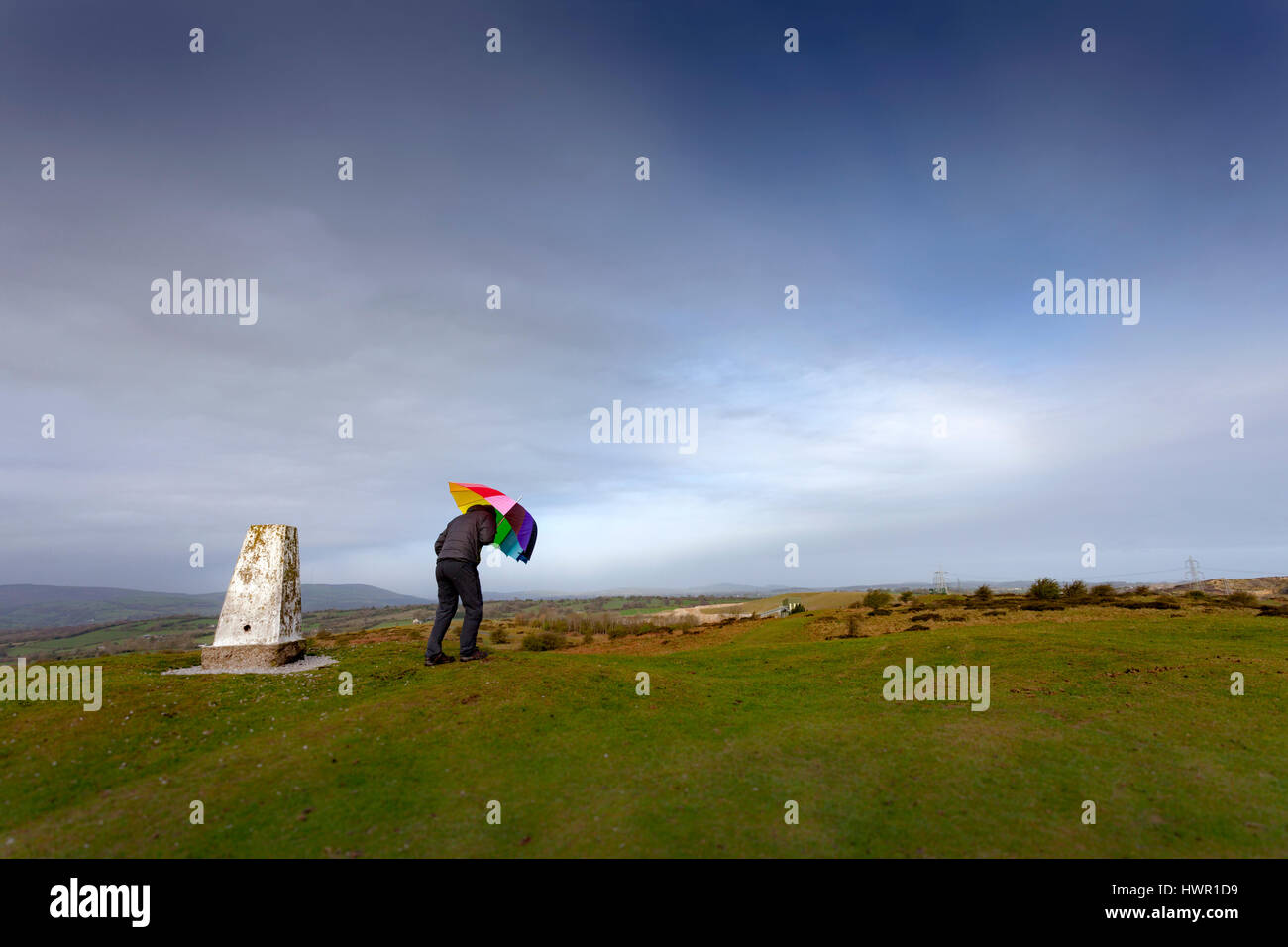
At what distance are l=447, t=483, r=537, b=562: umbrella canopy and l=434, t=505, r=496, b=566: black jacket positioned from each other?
161 millimetres

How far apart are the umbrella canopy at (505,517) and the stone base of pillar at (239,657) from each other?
213 inches

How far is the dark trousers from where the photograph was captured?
13.2 m

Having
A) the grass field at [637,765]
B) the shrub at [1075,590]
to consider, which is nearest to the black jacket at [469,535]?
the grass field at [637,765]

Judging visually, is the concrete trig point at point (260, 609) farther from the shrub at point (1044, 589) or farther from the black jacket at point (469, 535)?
the shrub at point (1044, 589)

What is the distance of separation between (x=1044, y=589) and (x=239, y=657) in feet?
125

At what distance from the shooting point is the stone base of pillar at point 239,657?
42.8 ft

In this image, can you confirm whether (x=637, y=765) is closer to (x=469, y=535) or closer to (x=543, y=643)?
(x=469, y=535)

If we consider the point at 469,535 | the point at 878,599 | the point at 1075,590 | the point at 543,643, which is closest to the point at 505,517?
the point at 469,535

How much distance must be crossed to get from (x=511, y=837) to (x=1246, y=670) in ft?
51.3

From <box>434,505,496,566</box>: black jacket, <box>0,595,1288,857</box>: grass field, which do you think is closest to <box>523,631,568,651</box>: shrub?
<box>0,595,1288,857</box>: grass field

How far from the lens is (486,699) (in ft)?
33.8

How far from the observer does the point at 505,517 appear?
14141mm
